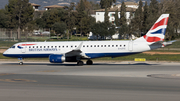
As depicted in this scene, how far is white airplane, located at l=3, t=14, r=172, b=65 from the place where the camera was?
28734 millimetres

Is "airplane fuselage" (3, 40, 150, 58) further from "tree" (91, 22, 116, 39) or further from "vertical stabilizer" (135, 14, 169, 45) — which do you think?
"tree" (91, 22, 116, 39)

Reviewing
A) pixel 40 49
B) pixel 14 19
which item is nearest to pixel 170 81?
pixel 40 49

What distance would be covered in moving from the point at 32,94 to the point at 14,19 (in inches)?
3830

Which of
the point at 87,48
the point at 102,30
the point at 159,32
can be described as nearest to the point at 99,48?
the point at 87,48

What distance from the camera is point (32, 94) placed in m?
13.9

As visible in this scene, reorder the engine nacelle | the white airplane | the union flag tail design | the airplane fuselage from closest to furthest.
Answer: the engine nacelle < the white airplane < the airplane fuselage < the union flag tail design

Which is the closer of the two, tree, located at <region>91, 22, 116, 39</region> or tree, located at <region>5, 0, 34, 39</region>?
tree, located at <region>91, 22, 116, 39</region>

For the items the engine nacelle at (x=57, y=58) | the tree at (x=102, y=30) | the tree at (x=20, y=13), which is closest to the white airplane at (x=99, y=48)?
the engine nacelle at (x=57, y=58)

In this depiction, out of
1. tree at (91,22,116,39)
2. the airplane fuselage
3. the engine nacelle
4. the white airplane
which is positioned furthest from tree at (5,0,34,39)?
the engine nacelle

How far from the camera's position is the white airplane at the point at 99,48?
28.7 meters

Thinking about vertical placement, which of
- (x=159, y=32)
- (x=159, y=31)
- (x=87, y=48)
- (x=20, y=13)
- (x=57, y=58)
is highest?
(x=20, y=13)

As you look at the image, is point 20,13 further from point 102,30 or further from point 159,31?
point 159,31

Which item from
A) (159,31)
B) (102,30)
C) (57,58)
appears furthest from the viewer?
(102,30)

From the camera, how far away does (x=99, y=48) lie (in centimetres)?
2952
